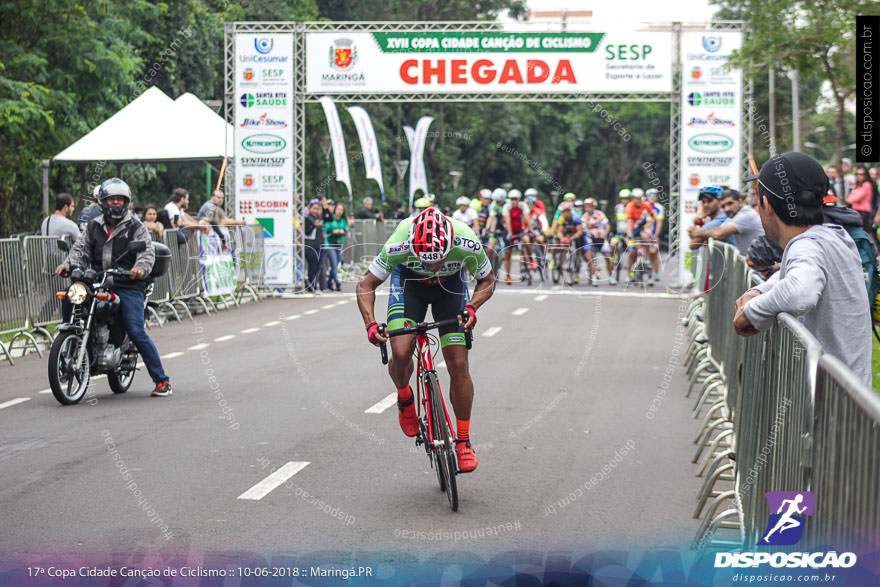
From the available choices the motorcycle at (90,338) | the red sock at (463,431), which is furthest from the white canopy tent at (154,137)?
the red sock at (463,431)

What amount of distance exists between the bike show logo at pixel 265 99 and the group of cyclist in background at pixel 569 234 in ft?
14.6

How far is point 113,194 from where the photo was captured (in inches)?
429

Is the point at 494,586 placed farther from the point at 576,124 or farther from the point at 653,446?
the point at 576,124

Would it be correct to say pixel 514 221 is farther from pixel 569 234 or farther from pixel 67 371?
pixel 67 371

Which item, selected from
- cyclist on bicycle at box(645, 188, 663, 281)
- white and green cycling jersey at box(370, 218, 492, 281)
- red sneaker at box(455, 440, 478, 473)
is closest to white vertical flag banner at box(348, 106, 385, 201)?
cyclist on bicycle at box(645, 188, 663, 281)

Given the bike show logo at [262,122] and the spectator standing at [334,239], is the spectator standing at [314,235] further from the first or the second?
the bike show logo at [262,122]

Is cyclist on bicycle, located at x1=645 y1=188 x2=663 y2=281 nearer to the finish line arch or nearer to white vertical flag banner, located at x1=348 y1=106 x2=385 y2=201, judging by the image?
the finish line arch

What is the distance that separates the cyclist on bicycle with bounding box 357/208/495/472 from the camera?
7.20 meters

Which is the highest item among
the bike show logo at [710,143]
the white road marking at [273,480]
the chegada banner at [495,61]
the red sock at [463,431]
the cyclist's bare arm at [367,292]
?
the chegada banner at [495,61]

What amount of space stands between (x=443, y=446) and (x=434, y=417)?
0.19 metres

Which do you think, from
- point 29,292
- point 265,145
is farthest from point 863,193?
point 29,292

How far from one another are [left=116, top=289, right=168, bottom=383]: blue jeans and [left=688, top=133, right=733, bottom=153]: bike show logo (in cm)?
1690

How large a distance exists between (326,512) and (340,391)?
15.4ft

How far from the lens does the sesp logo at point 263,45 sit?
2570 centimetres
